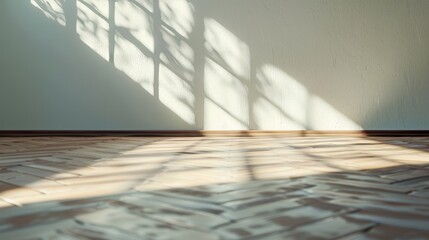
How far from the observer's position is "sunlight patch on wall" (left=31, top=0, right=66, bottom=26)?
308 centimetres

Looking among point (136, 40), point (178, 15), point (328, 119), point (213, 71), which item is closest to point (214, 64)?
point (213, 71)

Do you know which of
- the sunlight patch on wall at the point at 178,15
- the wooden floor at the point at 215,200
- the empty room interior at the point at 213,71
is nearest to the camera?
the wooden floor at the point at 215,200

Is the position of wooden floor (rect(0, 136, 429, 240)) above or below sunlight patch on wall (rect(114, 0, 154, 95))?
below

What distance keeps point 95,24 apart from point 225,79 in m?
0.93

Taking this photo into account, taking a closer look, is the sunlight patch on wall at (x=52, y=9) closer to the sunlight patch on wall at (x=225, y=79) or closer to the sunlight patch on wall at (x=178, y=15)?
the sunlight patch on wall at (x=178, y=15)

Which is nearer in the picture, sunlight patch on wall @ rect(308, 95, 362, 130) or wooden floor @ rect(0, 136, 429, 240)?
wooden floor @ rect(0, 136, 429, 240)

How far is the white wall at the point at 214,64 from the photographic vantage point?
289 cm

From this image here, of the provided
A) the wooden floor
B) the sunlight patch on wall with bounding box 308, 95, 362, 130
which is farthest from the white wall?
the wooden floor

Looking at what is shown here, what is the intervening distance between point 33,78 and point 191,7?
1.16 m

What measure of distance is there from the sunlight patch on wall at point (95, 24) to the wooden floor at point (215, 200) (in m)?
1.89

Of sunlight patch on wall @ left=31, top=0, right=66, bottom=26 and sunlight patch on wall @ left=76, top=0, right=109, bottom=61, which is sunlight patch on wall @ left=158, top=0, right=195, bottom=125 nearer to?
sunlight patch on wall @ left=76, top=0, right=109, bottom=61

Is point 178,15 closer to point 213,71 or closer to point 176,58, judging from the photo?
point 176,58

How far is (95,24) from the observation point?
3.07 metres

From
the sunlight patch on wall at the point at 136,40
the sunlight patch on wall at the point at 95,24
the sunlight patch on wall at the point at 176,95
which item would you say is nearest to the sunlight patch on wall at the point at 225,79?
the sunlight patch on wall at the point at 176,95
